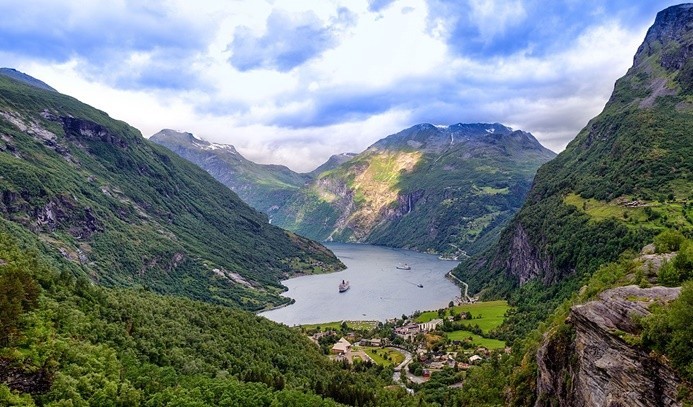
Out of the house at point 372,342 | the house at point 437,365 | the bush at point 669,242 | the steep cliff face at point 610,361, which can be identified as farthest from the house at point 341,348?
the bush at point 669,242

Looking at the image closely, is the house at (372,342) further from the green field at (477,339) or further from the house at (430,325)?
the green field at (477,339)

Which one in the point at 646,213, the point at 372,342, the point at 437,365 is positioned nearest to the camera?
the point at 437,365

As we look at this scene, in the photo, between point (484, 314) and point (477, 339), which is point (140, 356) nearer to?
point (477, 339)

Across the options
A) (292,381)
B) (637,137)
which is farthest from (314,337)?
(637,137)

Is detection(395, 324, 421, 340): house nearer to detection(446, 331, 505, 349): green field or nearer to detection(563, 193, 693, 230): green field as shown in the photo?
detection(446, 331, 505, 349): green field

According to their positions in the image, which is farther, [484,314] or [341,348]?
[484,314]

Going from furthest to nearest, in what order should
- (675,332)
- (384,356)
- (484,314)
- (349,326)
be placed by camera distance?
(349,326) < (484,314) < (384,356) < (675,332)

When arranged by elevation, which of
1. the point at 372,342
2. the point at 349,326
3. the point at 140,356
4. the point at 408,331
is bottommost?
the point at 349,326

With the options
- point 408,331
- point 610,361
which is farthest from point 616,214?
point 610,361
